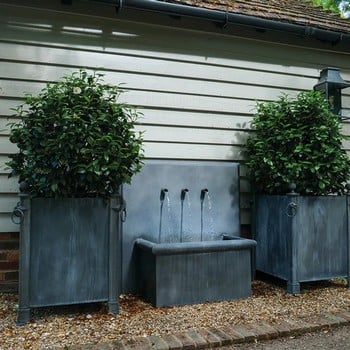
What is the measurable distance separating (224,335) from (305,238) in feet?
5.43

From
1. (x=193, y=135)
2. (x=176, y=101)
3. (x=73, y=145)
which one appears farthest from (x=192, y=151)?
(x=73, y=145)

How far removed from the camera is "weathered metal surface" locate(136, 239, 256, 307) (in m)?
3.61

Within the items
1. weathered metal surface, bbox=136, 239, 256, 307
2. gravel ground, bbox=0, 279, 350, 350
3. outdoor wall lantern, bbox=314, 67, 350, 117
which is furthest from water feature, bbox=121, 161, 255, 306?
outdoor wall lantern, bbox=314, 67, 350, 117

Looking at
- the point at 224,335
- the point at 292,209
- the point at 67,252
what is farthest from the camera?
the point at 292,209

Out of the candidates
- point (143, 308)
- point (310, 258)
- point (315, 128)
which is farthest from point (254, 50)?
point (143, 308)

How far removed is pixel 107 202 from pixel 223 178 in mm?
1779

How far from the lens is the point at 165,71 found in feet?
14.9

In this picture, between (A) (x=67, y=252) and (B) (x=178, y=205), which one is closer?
(A) (x=67, y=252)

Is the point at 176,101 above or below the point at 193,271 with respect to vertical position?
above

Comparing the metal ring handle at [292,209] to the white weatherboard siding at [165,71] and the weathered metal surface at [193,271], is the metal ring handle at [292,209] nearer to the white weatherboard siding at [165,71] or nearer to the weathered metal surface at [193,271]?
the weathered metal surface at [193,271]

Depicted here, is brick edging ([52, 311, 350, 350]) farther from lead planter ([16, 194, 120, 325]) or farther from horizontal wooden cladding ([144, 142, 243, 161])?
horizontal wooden cladding ([144, 142, 243, 161])

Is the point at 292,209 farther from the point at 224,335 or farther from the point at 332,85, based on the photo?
the point at 332,85

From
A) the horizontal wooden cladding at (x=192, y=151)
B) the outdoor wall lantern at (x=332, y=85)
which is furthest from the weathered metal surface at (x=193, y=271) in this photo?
the outdoor wall lantern at (x=332, y=85)

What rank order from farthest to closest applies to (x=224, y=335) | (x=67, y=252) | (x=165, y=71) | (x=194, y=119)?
(x=194, y=119), (x=165, y=71), (x=67, y=252), (x=224, y=335)
